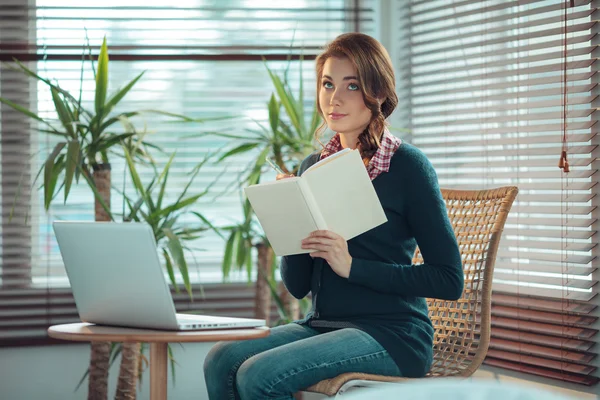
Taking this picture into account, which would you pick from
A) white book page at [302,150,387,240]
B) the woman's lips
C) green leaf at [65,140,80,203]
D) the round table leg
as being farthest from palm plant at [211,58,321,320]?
the round table leg

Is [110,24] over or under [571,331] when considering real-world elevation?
over

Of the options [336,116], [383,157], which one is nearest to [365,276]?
[383,157]

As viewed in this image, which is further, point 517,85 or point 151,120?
point 151,120

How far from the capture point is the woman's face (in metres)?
2.11

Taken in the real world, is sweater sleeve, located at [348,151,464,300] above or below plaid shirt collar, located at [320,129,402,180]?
below

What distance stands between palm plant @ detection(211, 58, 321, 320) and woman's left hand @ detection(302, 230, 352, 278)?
44.4 inches

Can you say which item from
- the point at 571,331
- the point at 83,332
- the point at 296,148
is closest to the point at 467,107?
the point at 296,148

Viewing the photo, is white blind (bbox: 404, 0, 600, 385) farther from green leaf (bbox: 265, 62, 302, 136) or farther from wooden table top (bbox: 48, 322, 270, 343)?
wooden table top (bbox: 48, 322, 270, 343)

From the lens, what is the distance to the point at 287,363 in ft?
6.03

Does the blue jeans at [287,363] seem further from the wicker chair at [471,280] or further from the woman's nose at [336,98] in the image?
the woman's nose at [336,98]

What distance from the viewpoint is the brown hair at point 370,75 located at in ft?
6.86

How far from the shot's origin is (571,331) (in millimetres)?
2643

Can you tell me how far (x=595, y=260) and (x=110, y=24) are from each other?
83.7 inches

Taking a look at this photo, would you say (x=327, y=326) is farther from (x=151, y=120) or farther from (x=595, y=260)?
(x=151, y=120)
